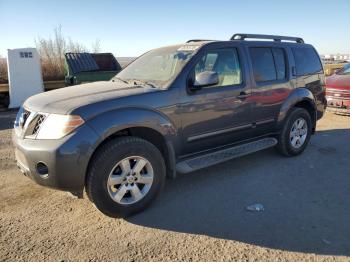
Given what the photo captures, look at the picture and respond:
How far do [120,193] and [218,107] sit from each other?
5.70 ft

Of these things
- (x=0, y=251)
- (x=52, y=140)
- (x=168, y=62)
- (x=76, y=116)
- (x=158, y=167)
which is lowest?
(x=0, y=251)

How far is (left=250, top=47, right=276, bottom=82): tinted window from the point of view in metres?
5.01

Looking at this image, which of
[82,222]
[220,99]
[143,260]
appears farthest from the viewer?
[220,99]

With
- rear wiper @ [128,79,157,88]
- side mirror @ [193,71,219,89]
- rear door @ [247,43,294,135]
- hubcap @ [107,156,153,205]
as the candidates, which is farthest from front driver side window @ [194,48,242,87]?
A: hubcap @ [107,156,153,205]

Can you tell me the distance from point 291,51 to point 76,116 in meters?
4.02

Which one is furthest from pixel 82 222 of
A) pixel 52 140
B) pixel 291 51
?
pixel 291 51

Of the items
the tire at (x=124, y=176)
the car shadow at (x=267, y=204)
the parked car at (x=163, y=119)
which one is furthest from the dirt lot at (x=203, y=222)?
the parked car at (x=163, y=119)

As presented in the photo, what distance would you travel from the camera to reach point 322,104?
6.28 m

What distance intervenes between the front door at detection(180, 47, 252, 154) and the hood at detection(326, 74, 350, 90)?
515 cm

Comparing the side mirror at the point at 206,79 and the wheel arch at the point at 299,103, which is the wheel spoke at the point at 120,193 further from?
the wheel arch at the point at 299,103

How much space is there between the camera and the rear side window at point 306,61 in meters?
5.79

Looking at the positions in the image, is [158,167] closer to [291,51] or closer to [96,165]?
[96,165]

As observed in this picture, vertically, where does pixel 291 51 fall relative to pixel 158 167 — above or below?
above

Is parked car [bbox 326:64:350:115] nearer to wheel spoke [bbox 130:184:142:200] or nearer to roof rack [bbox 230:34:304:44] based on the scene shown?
roof rack [bbox 230:34:304:44]
